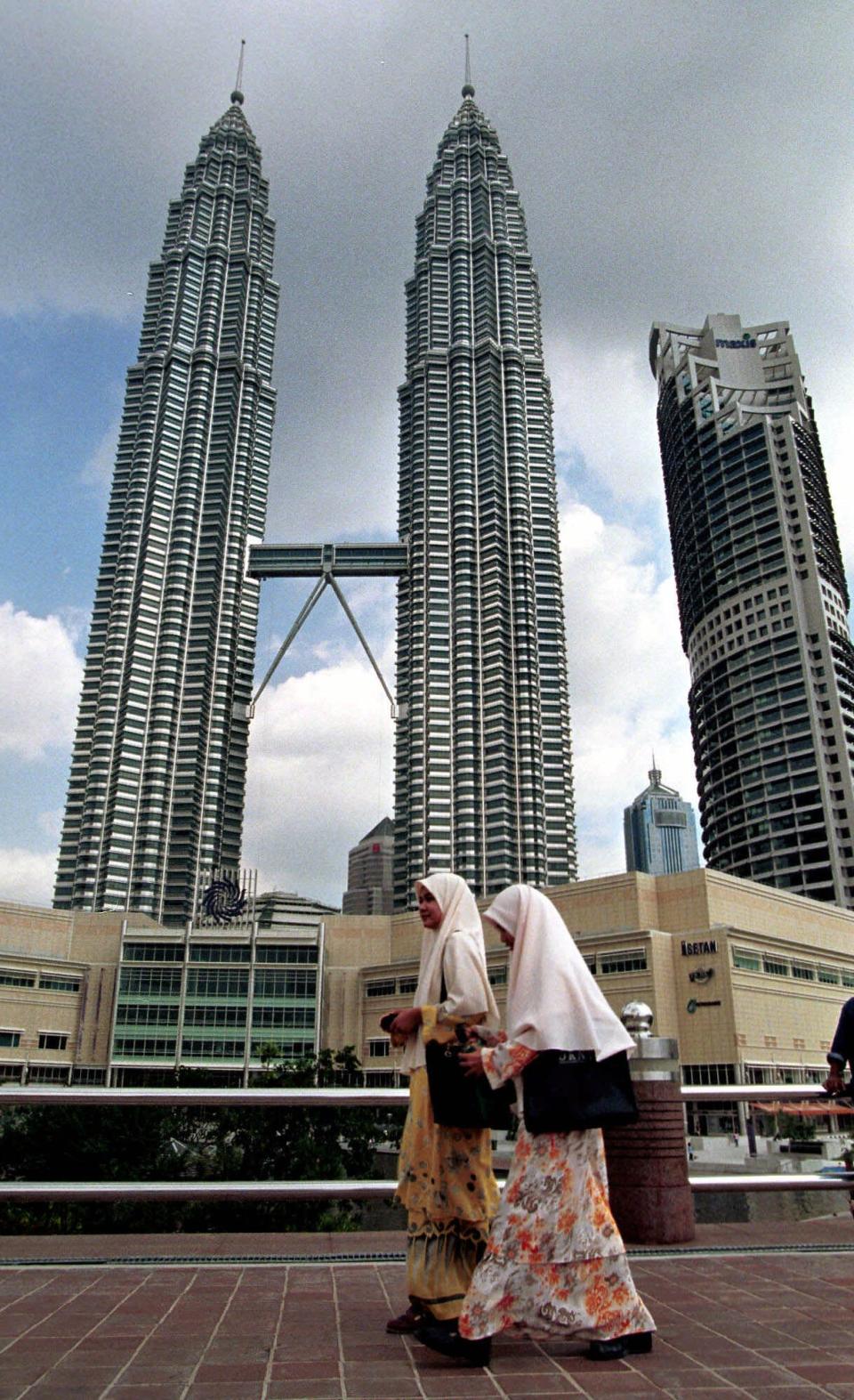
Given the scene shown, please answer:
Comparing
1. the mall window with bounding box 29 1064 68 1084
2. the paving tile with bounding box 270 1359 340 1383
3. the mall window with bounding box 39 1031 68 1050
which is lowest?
the paving tile with bounding box 270 1359 340 1383

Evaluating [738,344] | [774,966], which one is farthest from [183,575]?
[774,966]

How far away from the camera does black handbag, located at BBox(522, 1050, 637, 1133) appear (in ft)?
12.2

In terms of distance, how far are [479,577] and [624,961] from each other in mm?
66825

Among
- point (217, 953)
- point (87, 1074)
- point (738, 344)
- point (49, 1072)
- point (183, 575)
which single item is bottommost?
point (87, 1074)

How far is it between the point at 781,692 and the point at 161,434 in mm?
87532

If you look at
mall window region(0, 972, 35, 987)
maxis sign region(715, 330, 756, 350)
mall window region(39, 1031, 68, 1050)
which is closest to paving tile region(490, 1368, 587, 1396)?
mall window region(0, 972, 35, 987)

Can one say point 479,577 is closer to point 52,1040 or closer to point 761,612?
point 761,612

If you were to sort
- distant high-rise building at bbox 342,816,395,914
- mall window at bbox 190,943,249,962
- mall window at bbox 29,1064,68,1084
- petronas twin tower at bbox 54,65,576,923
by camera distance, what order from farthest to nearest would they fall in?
1. distant high-rise building at bbox 342,816,395,914
2. petronas twin tower at bbox 54,65,576,923
3. mall window at bbox 190,943,249,962
4. mall window at bbox 29,1064,68,1084

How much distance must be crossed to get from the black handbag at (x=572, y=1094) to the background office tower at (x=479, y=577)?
9881 centimetres

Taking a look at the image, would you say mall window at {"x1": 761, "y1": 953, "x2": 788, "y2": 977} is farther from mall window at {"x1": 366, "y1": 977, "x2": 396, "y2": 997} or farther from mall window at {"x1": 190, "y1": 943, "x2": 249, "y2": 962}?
mall window at {"x1": 190, "y1": 943, "x2": 249, "y2": 962}

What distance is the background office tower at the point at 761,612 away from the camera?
307 ft

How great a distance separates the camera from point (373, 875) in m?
166

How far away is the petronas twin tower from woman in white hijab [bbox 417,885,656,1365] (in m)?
100

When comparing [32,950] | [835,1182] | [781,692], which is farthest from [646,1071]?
[781,692]
